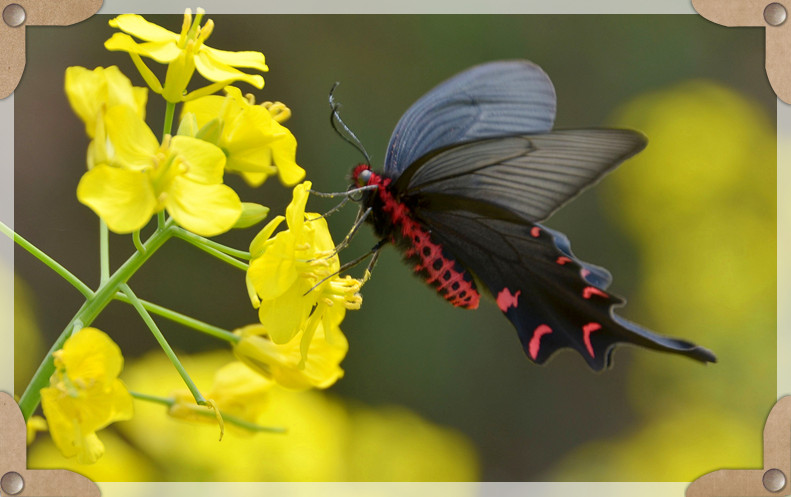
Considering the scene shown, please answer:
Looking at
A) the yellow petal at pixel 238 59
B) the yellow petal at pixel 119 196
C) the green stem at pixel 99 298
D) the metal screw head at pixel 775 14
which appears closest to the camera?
the yellow petal at pixel 119 196

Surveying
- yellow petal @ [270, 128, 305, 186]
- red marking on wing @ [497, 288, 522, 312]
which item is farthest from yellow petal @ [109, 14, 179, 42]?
red marking on wing @ [497, 288, 522, 312]

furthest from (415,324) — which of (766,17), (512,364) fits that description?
(766,17)

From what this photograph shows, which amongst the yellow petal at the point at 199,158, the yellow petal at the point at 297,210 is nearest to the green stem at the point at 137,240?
the yellow petal at the point at 199,158

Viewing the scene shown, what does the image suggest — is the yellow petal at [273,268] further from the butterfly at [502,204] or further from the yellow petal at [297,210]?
the butterfly at [502,204]

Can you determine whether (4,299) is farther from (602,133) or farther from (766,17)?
(766,17)

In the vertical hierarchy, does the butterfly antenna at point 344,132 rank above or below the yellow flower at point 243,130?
below

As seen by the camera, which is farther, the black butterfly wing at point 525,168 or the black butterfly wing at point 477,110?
the black butterfly wing at point 477,110

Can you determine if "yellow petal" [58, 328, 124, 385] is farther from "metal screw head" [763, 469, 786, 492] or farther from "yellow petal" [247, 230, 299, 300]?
"metal screw head" [763, 469, 786, 492]
